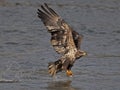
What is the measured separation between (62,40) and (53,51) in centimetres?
232

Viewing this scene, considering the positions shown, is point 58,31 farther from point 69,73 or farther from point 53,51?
point 53,51

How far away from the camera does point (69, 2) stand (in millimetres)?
18969

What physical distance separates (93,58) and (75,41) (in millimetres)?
1816

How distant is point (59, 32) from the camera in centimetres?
1070

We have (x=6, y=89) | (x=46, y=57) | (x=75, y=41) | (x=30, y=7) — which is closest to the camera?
(x=6, y=89)

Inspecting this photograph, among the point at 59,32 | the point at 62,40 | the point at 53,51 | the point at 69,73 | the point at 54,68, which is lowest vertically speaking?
the point at 53,51

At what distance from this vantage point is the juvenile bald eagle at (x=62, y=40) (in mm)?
10672

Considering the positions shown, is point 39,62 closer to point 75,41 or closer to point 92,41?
point 75,41

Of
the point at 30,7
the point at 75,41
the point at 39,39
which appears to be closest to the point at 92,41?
the point at 39,39

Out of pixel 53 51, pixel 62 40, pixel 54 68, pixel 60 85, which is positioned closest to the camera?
pixel 60 85

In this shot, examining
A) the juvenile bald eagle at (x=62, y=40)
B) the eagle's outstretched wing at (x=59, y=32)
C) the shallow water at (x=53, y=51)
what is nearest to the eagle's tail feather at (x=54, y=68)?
the juvenile bald eagle at (x=62, y=40)

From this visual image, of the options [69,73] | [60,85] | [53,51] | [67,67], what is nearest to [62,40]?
[67,67]

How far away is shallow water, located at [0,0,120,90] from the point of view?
10.4 meters

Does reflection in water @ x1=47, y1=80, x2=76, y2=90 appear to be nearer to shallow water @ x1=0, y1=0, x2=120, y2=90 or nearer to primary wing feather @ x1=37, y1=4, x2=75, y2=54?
shallow water @ x1=0, y1=0, x2=120, y2=90
